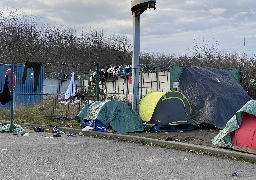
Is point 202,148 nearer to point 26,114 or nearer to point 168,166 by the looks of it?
point 168,166

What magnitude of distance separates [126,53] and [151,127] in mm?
34783

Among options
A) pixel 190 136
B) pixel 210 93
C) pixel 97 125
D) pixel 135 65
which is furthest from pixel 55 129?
pixel 210 93

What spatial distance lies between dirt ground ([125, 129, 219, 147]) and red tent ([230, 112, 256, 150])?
2.44ft

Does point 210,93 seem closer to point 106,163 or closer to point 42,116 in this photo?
point 106,163

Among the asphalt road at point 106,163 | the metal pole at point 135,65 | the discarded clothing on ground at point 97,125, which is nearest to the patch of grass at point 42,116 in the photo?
the discarded clothing on ground at point 97,125

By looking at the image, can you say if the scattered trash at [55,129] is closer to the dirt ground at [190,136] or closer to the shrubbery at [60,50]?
the dirt ground at [190,136]

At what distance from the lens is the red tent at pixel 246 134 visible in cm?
693

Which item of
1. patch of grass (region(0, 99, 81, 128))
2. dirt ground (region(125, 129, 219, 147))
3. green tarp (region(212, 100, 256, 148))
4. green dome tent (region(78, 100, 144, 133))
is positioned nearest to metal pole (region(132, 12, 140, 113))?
green dome tent (region(78, 100, 144, 133))

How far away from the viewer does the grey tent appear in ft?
36.6

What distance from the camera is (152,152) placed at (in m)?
7.35

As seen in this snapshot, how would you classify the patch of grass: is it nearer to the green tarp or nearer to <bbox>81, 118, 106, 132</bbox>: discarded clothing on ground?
<bbox>81, 118, 106, 132</bbox>: discarded clothing on ground

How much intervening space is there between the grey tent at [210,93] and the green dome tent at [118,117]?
2.32 m

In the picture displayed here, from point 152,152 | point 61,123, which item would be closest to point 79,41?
point 61,123

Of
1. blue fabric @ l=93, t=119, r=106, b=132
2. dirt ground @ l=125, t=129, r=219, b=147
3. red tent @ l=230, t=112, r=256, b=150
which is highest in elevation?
red tent @ l=230, t=112, r=256, b=150
